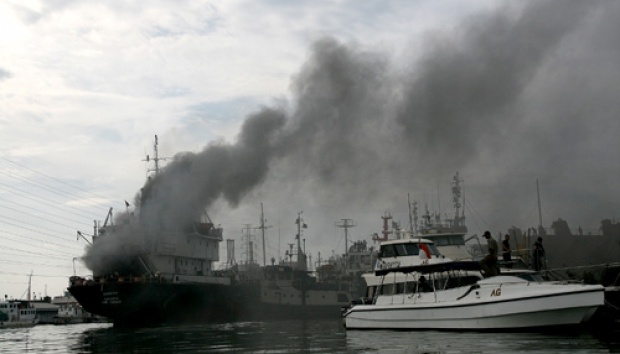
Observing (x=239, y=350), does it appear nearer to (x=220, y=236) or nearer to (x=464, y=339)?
(x=464, y=339)

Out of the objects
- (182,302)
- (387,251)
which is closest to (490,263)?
(387,251)

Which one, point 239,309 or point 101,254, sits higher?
point 101,254

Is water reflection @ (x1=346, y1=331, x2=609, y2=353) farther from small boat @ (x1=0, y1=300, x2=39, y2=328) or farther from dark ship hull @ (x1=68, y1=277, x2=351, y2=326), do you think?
small boat @ (x1=0, y1=300, x2=39, y2=328)

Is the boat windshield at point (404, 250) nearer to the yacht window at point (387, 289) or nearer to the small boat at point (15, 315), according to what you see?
the yacht window at point (387, 289)

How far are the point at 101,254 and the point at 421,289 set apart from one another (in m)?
41.5

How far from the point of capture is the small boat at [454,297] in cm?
2727

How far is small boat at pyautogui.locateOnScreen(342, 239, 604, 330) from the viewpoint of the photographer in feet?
89.5

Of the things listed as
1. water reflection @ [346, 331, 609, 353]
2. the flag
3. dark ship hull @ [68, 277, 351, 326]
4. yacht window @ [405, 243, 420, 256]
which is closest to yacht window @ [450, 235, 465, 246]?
yacht window @ [405, 243, 420, 256]

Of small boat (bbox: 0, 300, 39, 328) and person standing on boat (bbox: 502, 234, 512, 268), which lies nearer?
person standing on boat (bbox: 502, 234, 512, 268)

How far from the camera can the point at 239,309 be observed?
76.2 meters

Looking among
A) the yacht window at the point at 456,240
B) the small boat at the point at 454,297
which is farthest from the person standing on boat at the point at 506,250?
the yacht window at the point at 456,240

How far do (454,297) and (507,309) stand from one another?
3978mm

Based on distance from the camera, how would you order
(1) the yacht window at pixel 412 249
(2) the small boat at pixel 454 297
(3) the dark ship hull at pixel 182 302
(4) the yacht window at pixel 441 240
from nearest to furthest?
1. (2) the small boat at pixel 454 297
2. (1) the yacht window at pixel 412 249
3. (4) the yacht window at pixel 441 240
4. (3) the dark ship hull at pixel 182 302

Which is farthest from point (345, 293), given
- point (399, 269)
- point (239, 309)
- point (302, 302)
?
point (399, 269)
